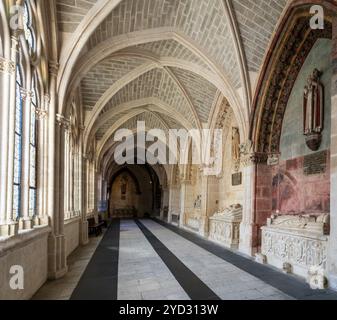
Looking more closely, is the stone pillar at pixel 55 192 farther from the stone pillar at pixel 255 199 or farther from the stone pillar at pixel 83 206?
the stone pillar at pixel 255 199

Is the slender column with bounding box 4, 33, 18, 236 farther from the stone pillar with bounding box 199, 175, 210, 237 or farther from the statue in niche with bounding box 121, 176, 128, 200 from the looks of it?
the statue in niche with bounding box 121, 176, 128, 200

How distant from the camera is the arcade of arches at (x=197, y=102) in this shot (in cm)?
421

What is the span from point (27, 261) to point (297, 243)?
4.96m

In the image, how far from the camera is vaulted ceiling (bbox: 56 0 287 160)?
6.20 m

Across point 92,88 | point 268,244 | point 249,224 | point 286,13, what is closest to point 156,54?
point 92,88

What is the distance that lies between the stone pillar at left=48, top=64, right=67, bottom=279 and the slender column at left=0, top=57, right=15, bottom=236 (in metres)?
1.98

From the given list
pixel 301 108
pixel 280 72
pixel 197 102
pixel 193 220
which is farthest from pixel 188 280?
pixel 193 220

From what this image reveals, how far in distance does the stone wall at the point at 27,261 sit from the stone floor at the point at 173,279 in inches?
10.1

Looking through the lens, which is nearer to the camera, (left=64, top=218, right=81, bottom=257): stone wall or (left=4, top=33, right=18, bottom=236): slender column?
(left=4, top=33, right=18, bottom=236): slender column

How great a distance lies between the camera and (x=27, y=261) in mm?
3957

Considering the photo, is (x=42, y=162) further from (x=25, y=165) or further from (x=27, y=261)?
(x=27, y=261)

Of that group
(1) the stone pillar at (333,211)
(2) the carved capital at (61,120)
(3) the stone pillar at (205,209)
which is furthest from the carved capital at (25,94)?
(3) the stone pillar at (205,209)

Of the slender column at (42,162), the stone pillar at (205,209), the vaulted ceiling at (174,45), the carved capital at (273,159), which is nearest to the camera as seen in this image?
the slender column at (42,162)

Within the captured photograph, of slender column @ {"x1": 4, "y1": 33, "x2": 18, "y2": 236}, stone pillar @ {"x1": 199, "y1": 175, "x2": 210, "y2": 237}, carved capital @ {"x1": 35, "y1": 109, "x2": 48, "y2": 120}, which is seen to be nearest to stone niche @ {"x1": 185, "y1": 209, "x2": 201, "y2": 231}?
stone pillar @ {"x1": 199, "y1": 175, "x2": 210, "y2": 237}
